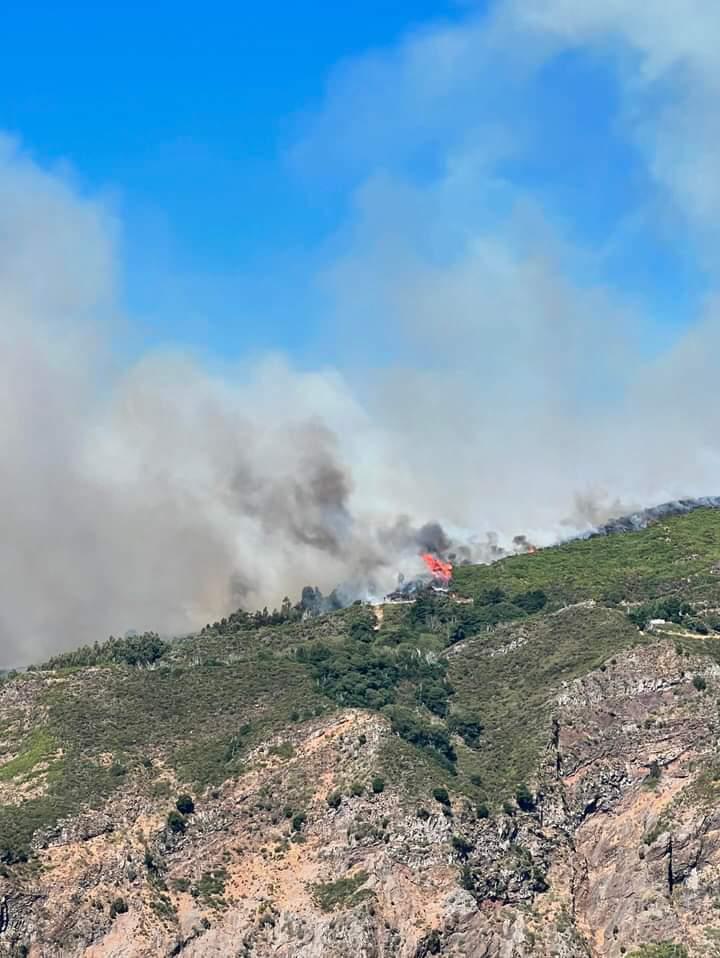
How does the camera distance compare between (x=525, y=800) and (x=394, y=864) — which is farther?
(x=525, y=800)

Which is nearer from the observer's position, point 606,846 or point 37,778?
point 606,846

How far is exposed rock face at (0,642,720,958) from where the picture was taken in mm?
170750

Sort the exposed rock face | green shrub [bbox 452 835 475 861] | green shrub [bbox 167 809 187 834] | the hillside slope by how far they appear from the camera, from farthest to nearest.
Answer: green shrub [bbox 167 809 187 834], green shrub [bbox 452 835 475 861], the hillside slope, the exposed rock face

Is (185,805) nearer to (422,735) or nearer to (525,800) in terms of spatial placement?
(422,735)

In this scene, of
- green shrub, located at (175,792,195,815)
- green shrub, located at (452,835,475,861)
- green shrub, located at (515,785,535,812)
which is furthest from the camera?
green shrub, located at (175,792,195,815)

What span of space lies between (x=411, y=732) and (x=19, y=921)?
4691 cm

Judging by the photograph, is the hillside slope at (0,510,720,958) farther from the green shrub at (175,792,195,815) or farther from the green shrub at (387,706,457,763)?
the green shrub at (387,706,457,763)

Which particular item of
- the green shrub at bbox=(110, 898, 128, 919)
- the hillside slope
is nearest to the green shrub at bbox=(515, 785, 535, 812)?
the hillside slope

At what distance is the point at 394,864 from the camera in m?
175

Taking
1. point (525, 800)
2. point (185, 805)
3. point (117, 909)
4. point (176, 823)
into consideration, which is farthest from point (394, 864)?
point (117, 909)

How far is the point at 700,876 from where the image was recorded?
170 m

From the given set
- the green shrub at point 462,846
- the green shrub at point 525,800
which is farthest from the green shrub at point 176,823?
the green shrub at point 525,800

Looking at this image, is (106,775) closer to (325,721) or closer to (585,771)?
(325,721)

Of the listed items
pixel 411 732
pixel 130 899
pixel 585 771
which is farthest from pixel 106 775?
pixel 585 771
